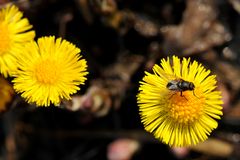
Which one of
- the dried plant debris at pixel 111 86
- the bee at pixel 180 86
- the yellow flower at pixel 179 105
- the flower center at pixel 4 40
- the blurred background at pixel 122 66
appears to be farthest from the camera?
the blurred background at pixel 122 66

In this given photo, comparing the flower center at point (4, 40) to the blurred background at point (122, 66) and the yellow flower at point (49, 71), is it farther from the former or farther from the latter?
the blurred background at point (122, 66)

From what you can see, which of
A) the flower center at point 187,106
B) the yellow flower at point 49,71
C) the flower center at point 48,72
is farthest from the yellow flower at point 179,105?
the flower center at point 48,72

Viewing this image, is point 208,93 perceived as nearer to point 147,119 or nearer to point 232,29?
point 147,119

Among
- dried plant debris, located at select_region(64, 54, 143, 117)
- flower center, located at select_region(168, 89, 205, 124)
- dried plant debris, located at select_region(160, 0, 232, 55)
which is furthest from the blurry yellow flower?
dried plant debris, located at select_region(160, 0, 232, 55)

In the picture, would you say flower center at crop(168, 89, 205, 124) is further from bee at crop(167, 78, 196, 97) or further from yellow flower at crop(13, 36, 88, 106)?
yellow flower at crop(13, 36, 88, 106)

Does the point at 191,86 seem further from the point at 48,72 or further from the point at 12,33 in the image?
the point at 12,33

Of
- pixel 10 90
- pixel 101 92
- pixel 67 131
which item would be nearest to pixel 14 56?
pixel 10 90
